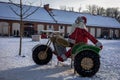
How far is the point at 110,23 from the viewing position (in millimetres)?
72938

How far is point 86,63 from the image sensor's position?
29.8 feet

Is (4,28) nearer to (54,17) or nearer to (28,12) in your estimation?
(28,12)

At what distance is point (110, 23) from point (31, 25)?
2435 cm

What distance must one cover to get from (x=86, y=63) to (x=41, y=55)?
2684 mm

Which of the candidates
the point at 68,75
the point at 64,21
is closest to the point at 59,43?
the point at 68,75

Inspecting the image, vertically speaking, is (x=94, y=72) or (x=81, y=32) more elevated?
(x=81, y=32)

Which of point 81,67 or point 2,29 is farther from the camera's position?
point 2,29

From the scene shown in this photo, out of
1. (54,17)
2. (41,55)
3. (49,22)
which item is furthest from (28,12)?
(41,55)

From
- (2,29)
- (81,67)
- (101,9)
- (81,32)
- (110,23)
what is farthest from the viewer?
(101,9)

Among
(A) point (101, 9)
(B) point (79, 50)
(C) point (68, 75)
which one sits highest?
(A) point (101, 9)

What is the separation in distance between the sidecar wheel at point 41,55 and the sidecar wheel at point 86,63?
2.48 metres

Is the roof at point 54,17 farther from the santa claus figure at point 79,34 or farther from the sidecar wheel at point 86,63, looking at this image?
the sidecar wheel at point 86,63

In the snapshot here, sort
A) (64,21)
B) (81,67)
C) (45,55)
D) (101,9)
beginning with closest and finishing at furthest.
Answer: (81,67) < (45,55) < (64,21) < (101,9)

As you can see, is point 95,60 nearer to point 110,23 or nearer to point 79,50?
point 79,50
